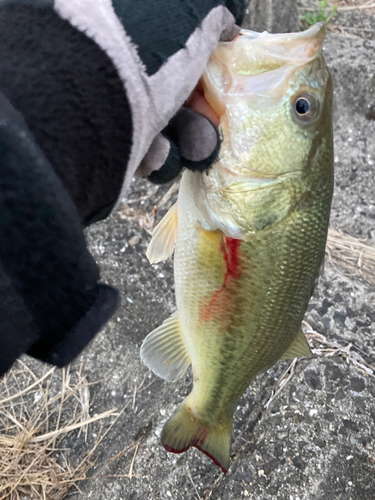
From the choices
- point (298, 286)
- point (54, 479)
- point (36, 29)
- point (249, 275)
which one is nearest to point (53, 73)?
point (36, 29)

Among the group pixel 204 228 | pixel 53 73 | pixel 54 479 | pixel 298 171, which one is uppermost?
pixel 53 73

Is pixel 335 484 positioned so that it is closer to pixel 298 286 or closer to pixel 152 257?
pixel 298 286

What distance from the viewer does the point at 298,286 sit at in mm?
1237

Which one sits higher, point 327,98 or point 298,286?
point 327,98

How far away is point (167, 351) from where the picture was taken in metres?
1.52

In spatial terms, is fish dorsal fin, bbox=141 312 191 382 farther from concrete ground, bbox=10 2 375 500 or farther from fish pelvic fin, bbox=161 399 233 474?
concrete ground, bbox=10 2 375 500

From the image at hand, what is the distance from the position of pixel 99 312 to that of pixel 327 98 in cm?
86

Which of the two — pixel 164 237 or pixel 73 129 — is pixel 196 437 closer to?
pixel 164 237

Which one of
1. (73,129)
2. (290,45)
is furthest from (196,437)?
(290,45)

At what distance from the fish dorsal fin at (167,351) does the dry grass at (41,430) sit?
65 centimetres

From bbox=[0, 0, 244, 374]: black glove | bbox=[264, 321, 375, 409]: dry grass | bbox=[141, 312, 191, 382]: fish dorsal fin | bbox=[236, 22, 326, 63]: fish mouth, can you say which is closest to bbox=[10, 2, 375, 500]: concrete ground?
bbox=[264, 321, 375, 409]: dry grass

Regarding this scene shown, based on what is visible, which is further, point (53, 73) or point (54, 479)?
point (54, 479)

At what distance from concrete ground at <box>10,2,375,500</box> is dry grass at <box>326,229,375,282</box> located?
0.30ft

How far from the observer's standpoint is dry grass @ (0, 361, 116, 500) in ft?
5.97
